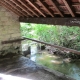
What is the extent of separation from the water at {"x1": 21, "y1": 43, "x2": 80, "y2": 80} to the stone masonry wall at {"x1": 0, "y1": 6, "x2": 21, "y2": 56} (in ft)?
5.79

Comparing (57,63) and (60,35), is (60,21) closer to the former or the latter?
(57,63)

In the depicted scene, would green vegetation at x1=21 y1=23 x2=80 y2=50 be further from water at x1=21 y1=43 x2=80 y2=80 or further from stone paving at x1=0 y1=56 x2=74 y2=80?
stone paving at x1=0 y1=56 x2=74 y2=80

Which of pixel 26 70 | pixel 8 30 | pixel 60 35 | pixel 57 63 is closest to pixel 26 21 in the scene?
pixel 8 30

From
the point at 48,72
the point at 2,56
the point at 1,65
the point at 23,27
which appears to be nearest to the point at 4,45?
the point at 2,56

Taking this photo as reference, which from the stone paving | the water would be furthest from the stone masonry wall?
the water

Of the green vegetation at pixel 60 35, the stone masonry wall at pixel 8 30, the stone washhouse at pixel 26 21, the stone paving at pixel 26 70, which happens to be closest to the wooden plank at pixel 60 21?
the stone washhouse at pixel 26 21

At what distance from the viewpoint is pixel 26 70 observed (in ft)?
15.3

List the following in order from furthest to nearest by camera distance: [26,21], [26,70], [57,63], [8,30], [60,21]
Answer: [57,63] → [8,30] → [26,21] → [26,70] → [60,21]

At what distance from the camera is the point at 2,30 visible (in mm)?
5672

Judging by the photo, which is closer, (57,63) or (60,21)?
(60,21)

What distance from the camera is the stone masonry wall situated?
18.5ft

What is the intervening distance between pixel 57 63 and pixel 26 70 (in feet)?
9.57

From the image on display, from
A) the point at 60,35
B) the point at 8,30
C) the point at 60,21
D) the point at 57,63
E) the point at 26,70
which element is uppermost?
the point at 60,21

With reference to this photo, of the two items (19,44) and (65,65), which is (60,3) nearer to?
(19,44)
